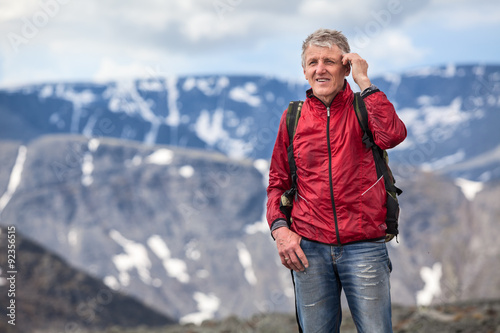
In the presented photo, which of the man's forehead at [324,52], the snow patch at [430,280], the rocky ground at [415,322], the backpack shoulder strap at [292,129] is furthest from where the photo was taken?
the snow patch at [430,280]

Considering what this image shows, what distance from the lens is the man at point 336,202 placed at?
331 cm

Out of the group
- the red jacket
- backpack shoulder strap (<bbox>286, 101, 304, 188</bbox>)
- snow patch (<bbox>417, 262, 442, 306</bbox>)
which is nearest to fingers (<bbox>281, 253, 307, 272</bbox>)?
the red jacket

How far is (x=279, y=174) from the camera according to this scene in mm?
3656

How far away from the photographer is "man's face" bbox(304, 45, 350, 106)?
11.3 feet

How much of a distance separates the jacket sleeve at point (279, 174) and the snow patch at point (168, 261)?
571 ft

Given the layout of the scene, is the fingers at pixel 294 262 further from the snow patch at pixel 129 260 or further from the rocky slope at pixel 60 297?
→ the snow patch at pixel 129 260

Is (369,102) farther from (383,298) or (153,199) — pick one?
(153,199)

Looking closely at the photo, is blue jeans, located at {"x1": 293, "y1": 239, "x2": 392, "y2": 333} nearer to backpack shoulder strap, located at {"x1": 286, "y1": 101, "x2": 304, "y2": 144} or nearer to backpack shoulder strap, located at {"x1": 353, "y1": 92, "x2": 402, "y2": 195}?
backpack shoulder strap, located at {"x1": 353, "y1": 92, "x2": 402, "y2": 195}

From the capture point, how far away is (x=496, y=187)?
534ft

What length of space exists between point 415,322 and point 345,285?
7.43m

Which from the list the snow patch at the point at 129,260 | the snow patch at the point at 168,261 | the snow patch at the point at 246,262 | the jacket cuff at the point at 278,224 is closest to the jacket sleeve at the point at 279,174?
the jacket cuff at the point at 278,224

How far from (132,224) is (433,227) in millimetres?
94557

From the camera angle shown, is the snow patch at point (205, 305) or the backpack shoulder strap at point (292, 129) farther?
the snow patch at point (205, 305)

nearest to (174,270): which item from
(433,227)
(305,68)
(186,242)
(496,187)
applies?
(186,242)
